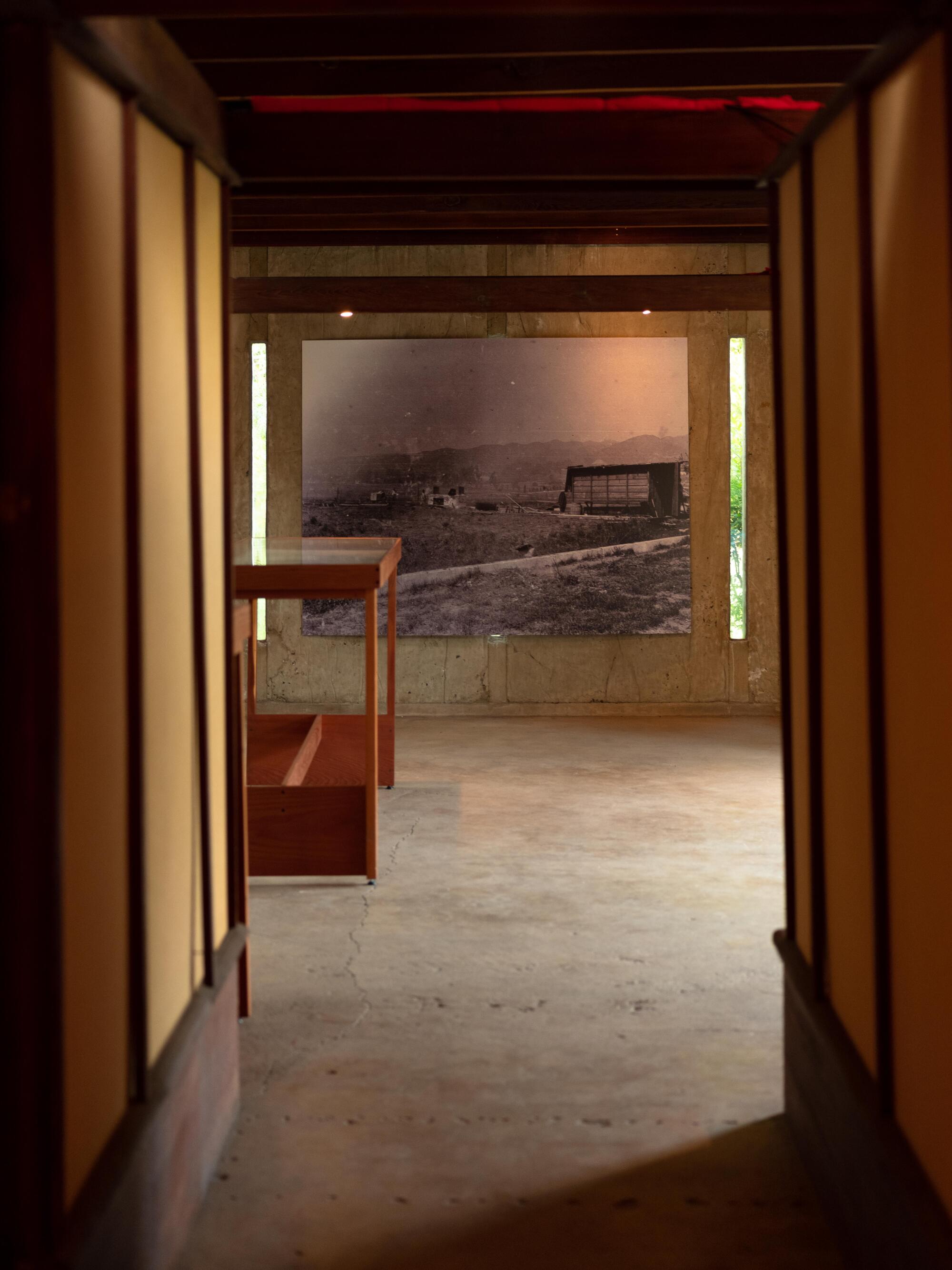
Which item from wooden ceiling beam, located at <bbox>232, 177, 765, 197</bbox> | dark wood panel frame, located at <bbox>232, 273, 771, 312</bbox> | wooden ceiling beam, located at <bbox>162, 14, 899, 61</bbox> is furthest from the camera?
dark wood panel frame, located at <bbox>232, 273, 771, 312</bbox>

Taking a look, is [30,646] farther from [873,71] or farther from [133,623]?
[873,71]

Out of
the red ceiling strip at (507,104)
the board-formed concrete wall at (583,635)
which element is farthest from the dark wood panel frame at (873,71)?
the board-formed concrete wall at (583,635)

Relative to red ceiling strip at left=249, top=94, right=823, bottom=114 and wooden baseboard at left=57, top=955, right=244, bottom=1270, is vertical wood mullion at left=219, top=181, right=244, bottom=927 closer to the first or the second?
wooden baseboard at left=57, top=955, right=244, bottom=1270

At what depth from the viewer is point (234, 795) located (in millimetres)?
2936

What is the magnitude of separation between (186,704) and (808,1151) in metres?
1.58

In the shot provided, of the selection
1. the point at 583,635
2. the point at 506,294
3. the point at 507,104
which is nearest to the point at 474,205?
the point at 507,104

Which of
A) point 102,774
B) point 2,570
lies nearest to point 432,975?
point 102,774

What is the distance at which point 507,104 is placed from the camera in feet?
12.4

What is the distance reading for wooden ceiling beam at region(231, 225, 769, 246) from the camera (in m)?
7.19

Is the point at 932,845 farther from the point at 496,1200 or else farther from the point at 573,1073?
the point at 573,1073

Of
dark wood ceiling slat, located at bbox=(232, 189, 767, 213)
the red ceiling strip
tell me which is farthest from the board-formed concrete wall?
the red ceiling strip

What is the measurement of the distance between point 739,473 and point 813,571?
22.8 feet

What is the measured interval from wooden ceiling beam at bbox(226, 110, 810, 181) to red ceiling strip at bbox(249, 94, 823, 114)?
94mm

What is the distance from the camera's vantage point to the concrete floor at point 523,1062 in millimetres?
2451
